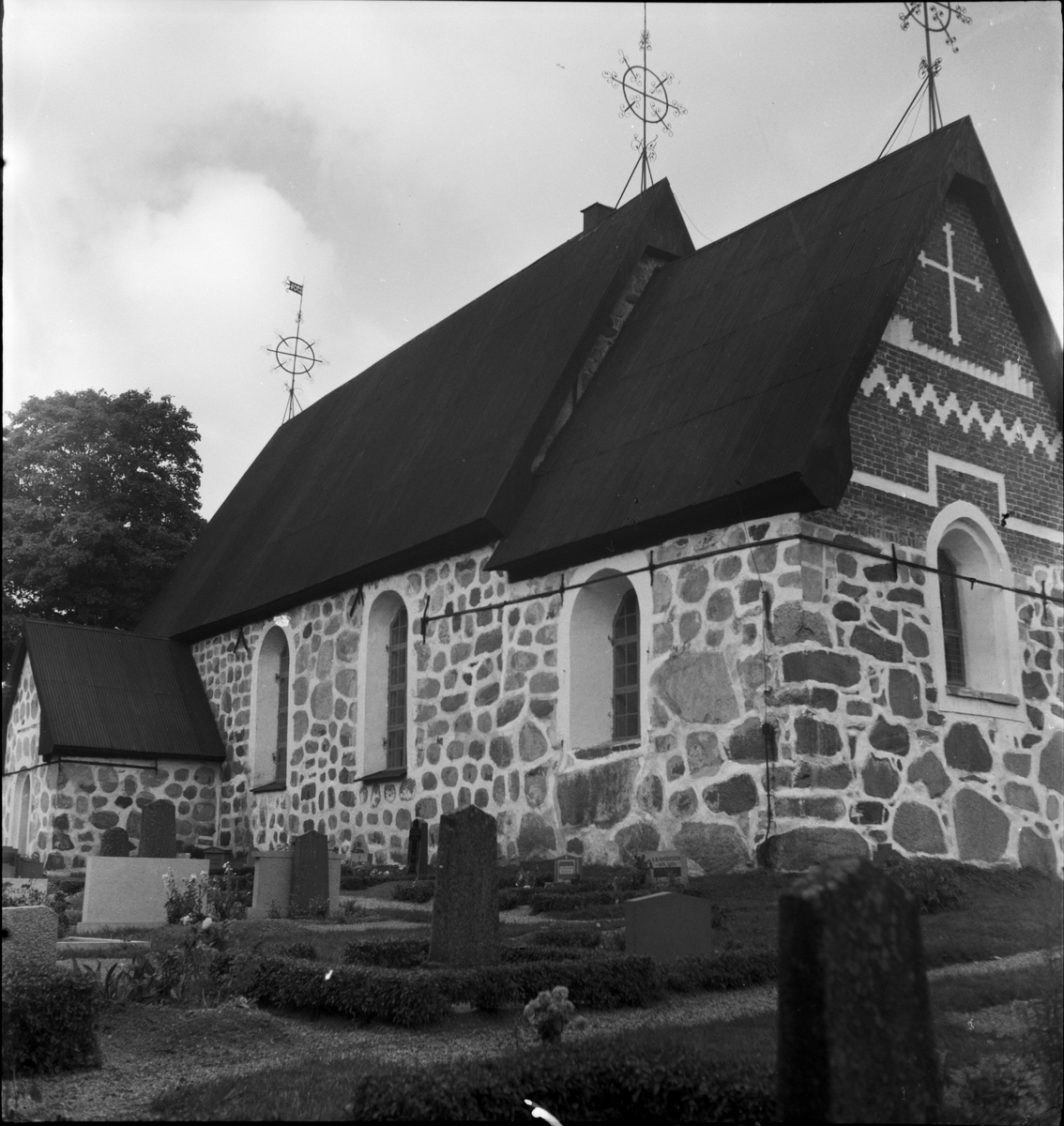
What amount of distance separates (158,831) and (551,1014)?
32.6 ft

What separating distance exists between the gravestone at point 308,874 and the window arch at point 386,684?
4.65 meters

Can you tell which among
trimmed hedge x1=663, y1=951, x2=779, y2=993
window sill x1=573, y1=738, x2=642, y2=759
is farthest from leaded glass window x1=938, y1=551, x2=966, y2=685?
trimmed hedge x1=663, y1=951, x2=779, y2=993

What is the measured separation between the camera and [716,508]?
466 inches

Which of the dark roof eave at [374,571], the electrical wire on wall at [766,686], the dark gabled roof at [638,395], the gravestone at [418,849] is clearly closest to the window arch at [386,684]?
the dark roof eave at [374,571]

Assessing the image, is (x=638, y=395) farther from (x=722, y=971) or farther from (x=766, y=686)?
(x=722, y=971)

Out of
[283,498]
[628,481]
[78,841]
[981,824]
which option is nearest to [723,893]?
[981,824]

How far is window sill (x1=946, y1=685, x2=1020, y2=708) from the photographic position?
39.9ft

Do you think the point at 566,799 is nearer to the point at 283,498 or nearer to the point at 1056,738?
the point at 1056,738

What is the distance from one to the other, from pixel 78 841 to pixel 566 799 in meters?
8.74

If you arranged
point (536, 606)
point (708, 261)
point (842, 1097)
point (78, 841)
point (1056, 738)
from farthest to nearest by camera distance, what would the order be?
1. point (78, 841)
2. point (708, 261)
3. point (536, 606)
4. point (1056, 738)
5. point (842, 1097)

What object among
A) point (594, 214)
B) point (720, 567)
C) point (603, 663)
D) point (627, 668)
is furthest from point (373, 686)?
point (594, 214)

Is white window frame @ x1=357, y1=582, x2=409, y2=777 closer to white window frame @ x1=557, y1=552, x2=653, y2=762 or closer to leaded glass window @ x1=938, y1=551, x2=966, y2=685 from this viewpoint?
white window frame @ x1=557, y1=552, x2=653, y2=762

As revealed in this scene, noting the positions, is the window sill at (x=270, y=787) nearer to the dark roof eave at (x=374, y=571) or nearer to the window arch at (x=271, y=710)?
the window arch at (x=271, y=710)

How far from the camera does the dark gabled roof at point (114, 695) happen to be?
19.2m
